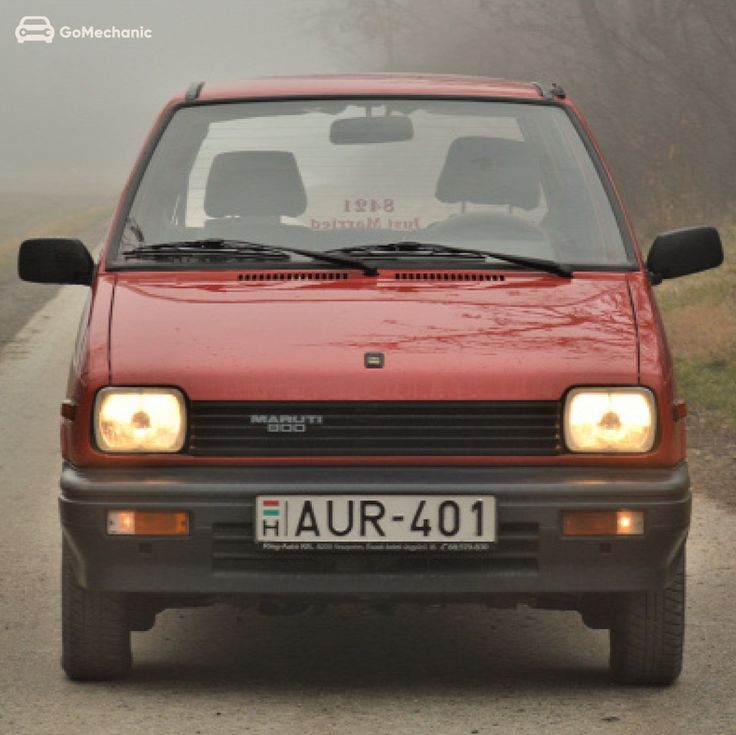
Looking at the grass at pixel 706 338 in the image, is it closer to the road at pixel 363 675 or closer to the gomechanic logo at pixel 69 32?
the road at pixel 363 675

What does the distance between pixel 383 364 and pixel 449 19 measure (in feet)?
148

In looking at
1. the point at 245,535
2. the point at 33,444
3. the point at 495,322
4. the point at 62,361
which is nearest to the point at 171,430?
the point at 245,535

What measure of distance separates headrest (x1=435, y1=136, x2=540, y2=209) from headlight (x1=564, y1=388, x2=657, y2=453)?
1.22m

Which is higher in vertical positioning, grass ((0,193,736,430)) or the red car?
the red car

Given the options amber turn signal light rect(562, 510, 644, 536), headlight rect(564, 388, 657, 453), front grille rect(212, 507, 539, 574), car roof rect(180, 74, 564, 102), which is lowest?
front grille rect(212, 507, 539, 574)

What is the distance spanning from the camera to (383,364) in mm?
5148

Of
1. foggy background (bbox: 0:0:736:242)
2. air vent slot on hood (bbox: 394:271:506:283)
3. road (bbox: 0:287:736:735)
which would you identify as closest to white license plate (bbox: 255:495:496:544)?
road (bbox: 0:287:736:735)

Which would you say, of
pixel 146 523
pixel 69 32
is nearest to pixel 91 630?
pixel 146 523

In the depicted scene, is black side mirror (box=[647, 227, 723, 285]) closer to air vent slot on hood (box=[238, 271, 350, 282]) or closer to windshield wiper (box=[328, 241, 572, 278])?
windshield wiper (box=[328, 241, 572, 278])

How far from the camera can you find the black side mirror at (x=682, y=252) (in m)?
6.08

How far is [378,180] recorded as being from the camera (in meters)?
6.43

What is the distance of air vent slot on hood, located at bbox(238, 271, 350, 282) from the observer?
5652 millimetres

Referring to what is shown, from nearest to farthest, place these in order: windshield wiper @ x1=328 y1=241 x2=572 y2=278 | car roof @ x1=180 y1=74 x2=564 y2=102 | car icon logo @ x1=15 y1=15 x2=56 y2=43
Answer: windshield wiper @ x1=328 y1=241 x2=572 y2=278 < car roof @ x1=180 y1=74 x2=564 y2=102 < car icon logo @ x1=15 y1=15 x2=56 y2=43

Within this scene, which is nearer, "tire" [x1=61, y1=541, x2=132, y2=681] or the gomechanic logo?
"tire" [x1=61, y1=541, x2=132, y2=681]
